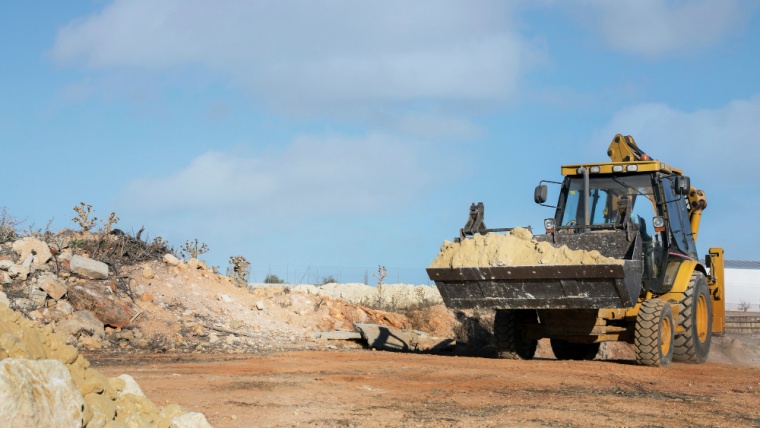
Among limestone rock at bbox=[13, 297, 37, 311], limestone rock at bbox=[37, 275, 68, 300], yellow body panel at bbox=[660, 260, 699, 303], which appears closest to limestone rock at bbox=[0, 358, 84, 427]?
yellow body panel at bbox=[660, 260, 699, 303]

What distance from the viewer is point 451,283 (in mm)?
12445

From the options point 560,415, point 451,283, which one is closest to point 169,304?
point 451,283

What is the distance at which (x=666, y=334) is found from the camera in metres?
12.7

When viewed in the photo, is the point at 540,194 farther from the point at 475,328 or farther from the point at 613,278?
the point at 475,328

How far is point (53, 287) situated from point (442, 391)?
914 centimetres

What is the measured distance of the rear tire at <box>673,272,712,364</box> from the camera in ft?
44.1

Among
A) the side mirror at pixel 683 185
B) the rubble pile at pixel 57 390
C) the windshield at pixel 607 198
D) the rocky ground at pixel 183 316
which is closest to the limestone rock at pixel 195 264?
the rocky ground at pixel 183 316

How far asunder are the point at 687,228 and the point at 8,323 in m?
12.1

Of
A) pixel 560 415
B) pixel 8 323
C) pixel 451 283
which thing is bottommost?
pixel 560 415

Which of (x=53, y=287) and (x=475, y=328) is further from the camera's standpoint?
(x=475, y=328)

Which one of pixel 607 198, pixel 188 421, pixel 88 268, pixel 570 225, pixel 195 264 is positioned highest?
pixel 607 198

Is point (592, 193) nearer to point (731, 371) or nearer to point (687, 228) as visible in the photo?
point (687, 228)

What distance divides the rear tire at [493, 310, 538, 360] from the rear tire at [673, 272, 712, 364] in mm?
2321

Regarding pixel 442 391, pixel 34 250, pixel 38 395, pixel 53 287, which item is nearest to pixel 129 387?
pixel 38 395
